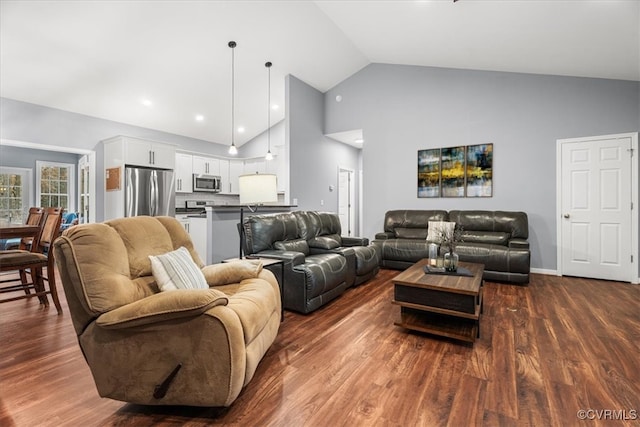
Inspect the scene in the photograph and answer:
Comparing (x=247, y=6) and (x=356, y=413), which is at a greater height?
(x=247, y=6)

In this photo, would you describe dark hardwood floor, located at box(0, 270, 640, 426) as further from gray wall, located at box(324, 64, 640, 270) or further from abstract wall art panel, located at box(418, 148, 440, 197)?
abstract wall art panel, located at box(418, 148, 440, 197)

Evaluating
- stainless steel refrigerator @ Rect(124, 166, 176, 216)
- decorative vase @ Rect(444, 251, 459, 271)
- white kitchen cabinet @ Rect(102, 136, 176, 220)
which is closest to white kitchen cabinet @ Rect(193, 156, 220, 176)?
stainless steel refrigerator @ Rect(124, 166, 176, 216)

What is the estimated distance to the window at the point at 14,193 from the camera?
620 centimetres

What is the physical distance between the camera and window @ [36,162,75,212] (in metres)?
6.67

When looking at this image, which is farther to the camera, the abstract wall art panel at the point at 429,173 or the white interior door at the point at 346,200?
the white interior door at the point at 346,200

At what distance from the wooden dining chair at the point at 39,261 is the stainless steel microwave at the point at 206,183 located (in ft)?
10.8

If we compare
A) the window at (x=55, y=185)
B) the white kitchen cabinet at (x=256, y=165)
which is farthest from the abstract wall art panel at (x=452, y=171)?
the window at (x=55, y=185)

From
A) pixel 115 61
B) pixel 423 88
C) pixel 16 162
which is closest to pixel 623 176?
pixel 423 88

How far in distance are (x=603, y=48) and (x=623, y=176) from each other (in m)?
1.80

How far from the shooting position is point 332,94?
654cm

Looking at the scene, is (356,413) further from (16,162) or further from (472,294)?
(16,162)

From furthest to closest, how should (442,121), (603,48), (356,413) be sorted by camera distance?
(442,121) → (603,48) → (356,413)

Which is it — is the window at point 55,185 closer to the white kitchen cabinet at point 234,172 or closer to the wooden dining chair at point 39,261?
the white kitchen cabinet at point 234,172

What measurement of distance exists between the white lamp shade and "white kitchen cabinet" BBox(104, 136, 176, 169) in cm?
347
